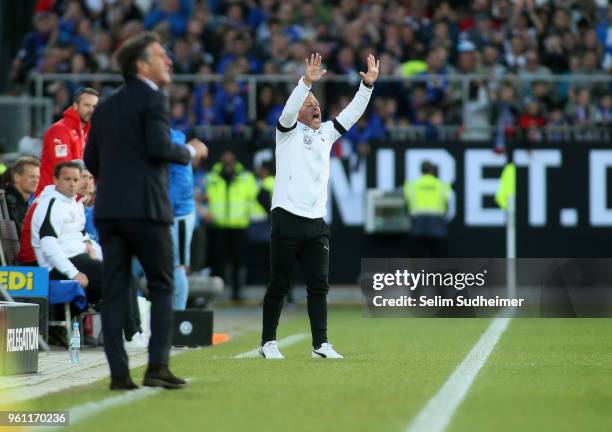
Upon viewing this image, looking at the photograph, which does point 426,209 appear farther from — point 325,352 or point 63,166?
point 325,352

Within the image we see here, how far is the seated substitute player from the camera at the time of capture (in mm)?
11406

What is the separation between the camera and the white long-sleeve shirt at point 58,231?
12.8 m

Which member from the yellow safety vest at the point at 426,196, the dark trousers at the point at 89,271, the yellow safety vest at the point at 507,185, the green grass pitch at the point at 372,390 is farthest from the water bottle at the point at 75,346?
the yellow safety vest at the point at 507,185

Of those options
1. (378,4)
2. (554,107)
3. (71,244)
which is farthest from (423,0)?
(71,244)

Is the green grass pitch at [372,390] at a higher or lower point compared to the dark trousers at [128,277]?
lower

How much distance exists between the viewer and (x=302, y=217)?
37.4ft

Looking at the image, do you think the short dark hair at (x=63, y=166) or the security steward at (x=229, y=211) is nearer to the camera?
the short dark hair at (x=63, y=166)

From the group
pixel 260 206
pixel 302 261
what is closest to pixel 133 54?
pixel 302 261

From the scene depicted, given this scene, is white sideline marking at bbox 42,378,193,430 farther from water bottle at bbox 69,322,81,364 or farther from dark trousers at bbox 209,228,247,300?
dark trousers at bbox 209,228,247,300

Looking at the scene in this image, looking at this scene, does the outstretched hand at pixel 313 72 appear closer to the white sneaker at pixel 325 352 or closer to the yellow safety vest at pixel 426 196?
the white sneaker at pixel 325 352

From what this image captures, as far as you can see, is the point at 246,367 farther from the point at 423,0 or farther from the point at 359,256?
the point at 423,0

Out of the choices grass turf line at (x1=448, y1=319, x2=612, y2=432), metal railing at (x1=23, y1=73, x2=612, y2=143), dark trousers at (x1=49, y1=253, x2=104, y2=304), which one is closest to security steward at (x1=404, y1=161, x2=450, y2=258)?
metal railing at (x1=23, y1=73, x2=612, y2=143)

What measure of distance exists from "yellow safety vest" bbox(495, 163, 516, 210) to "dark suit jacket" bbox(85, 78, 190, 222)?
13.1m

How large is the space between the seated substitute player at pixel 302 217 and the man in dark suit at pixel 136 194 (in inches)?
103
